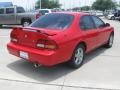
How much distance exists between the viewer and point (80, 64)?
674cm

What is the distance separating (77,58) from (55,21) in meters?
1.17

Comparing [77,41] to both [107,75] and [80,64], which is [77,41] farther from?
[107,75]

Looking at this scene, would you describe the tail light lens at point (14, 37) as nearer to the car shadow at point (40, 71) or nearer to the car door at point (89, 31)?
the car shadow at point (40, 71)

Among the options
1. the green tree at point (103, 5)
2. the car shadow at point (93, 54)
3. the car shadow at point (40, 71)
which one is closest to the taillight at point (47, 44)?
the car shadow at point (40, 71)

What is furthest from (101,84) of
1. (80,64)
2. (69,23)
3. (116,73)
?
(69,23)

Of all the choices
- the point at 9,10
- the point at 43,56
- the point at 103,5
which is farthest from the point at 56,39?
the point at 103,5

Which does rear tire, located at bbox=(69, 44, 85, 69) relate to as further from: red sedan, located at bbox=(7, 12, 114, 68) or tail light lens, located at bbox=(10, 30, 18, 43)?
tail light lens, located at bbox=(10, 30, 18, 43)

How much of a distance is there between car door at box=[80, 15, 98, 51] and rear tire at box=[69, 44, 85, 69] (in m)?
0.36

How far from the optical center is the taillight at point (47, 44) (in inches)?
Result: 219

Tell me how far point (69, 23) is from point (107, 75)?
Result: 65.4 inches

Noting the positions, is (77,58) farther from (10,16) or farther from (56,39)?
(10,16)

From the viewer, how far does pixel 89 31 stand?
7160 mm

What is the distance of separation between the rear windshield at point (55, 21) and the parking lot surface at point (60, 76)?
1121 millimetres

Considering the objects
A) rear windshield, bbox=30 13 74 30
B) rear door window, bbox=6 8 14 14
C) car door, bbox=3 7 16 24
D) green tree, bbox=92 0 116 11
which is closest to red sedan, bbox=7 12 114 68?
rear windshield, bbox=30 13 74 30
